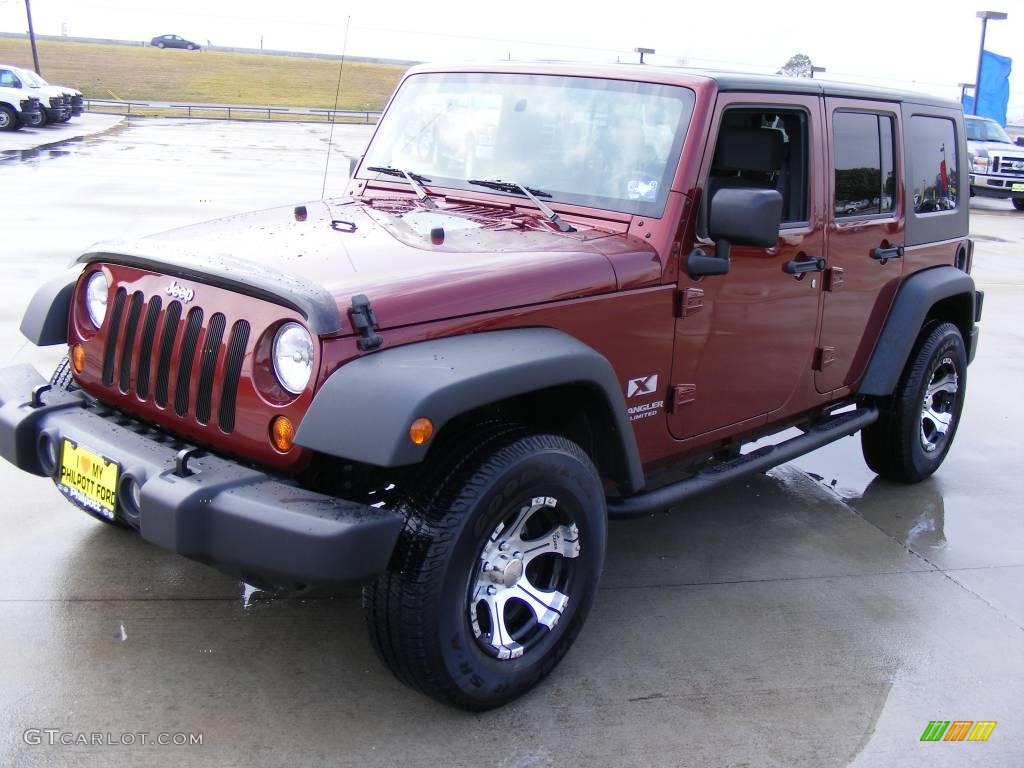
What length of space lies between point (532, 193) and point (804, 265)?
1142 millimetres

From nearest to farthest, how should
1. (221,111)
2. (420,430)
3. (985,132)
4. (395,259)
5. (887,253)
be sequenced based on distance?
(420,430) < (395,259) < (887,253) < (985,132) < (221,111)

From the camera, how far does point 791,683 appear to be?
11.0 feet

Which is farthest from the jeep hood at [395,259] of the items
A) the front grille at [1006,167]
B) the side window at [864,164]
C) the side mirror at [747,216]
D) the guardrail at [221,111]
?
the guardrail at [221,111]

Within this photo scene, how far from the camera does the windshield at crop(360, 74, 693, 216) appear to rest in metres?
3.62

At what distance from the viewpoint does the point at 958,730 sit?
3141mm

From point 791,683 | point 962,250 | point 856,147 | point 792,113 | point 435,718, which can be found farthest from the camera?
point 962,250

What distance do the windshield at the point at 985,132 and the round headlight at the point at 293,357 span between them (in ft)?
69.8

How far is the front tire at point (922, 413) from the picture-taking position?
194 inches

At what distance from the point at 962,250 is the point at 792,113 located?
5.95ft

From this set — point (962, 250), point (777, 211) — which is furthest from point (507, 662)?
point (962, 250)

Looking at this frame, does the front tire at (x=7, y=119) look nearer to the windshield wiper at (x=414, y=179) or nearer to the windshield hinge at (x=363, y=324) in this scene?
the windshield wiper at (x=414, y=179)

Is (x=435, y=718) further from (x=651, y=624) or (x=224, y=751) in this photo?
(x=651, y=624)

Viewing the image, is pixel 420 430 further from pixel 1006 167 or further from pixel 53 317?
pixel 1006 167

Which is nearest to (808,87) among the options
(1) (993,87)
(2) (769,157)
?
(2) (769,157)
